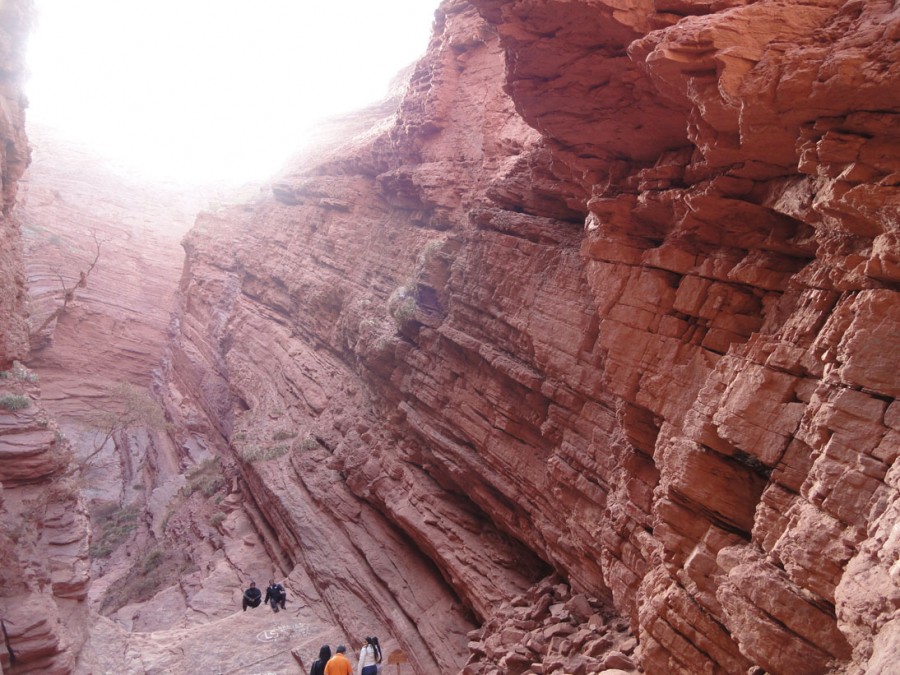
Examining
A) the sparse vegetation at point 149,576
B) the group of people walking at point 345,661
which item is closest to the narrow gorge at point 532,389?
the sparse vegetation at point 149,576

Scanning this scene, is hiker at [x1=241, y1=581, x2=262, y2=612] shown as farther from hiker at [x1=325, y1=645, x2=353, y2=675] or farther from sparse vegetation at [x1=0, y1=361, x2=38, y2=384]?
sparse vegetation at [x1=0, y1=361, x2=38, y2=384]

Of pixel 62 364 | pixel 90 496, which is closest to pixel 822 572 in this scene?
pixel 90 496

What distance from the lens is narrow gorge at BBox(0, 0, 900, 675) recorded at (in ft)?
16.0

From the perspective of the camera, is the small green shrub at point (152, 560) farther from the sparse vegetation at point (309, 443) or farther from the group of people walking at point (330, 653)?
the sparse vegetation at point (309, 443)

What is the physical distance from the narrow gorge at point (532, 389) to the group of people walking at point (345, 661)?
74 centimetres

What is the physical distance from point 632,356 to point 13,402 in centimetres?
1470

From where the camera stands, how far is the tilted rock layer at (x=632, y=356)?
4.71 meters

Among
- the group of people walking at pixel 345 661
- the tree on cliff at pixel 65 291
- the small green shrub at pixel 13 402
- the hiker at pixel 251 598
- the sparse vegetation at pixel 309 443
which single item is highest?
the tree on cliff at pixel 65 291

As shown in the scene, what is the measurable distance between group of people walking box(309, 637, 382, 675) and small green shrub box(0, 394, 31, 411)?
382 inches

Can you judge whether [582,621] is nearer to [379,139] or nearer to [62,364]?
[379,139]

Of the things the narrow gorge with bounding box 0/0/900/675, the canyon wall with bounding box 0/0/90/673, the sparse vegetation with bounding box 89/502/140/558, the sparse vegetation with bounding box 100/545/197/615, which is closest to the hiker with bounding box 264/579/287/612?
the narrow gorge with bounding box 0/0/900/675

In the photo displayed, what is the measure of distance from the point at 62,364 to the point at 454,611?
88.0ft

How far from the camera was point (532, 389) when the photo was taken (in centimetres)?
1213

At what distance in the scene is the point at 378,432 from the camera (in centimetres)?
1739
